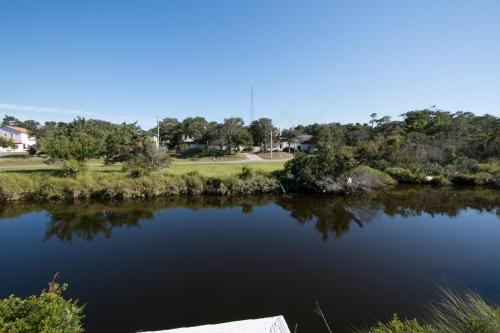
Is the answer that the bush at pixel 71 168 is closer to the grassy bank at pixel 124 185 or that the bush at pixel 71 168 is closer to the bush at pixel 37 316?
the grassy bank at pixel 124 185

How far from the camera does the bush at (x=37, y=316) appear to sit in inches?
129

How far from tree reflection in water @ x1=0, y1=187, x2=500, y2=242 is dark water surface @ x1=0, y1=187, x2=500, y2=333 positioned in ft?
0.44

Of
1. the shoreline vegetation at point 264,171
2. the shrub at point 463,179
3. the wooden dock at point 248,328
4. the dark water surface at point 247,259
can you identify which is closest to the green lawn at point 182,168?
the shoreline vegetation at point 264,171

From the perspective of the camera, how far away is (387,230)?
1362cm

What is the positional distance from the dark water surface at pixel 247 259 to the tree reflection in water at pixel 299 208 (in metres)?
0.13

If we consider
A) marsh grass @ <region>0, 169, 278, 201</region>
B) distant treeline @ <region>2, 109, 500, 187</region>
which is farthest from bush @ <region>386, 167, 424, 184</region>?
marsh grass @ <region>0, 169, 278, 201</region>

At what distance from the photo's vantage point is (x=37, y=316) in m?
3.44

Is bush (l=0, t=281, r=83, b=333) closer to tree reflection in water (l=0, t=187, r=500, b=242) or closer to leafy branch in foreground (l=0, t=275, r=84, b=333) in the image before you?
leafy branch in foreground (l=0, t=275, r=84, b=333)

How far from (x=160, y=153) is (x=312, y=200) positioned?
1461 cm

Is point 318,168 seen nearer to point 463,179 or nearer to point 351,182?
point 351,182

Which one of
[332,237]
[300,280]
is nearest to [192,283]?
[300,280]

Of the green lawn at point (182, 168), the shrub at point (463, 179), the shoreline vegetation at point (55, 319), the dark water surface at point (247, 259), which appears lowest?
the dark water surface at point (247, 259)

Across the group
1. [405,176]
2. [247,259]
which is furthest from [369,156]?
[247,259]

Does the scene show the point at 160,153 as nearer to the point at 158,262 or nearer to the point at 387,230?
the point at 158,262
